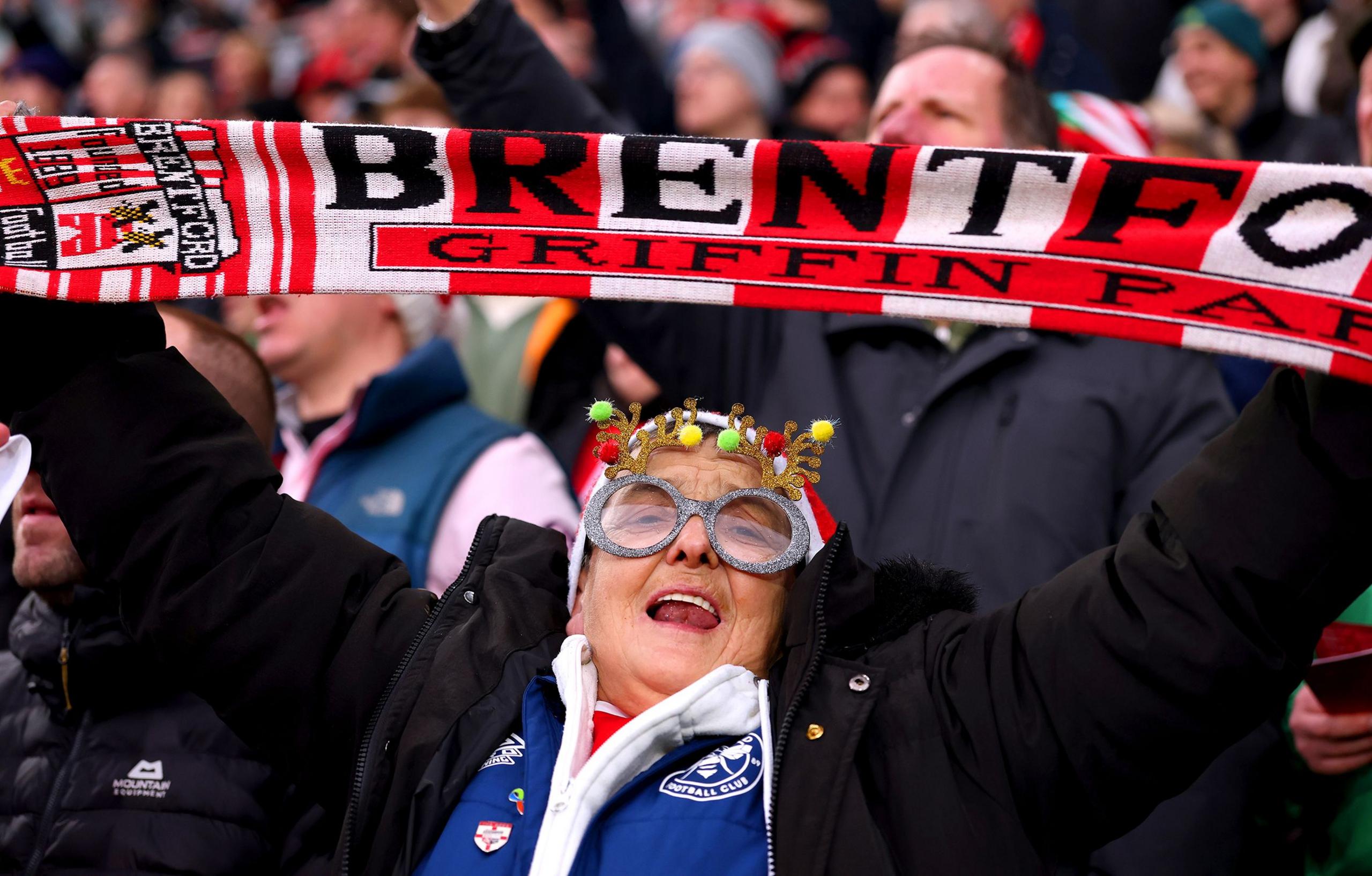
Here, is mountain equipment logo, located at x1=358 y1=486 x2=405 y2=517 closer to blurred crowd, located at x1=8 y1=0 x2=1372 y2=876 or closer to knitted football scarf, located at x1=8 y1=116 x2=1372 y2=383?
Answer: blurred crowd, located at x1=8 y1=0 x2=1372 y2=876

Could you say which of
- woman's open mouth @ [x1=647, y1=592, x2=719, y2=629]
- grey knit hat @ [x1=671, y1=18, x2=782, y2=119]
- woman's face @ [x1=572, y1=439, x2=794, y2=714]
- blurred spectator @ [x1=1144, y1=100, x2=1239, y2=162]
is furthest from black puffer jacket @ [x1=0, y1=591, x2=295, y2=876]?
grey knit hat @ [x1=671, y1=18, x2=782, y2=119]

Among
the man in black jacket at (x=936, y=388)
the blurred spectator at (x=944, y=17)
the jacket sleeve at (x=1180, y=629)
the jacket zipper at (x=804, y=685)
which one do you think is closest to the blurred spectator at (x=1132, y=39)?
the blurred spectator at (x=944, y=17)

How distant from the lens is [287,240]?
3.01m

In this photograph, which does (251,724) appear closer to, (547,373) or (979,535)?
(979,535)

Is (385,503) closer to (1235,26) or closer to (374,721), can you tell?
(374,721)

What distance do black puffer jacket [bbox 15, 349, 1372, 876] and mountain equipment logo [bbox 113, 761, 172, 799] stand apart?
385mm

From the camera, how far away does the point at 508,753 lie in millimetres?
2973

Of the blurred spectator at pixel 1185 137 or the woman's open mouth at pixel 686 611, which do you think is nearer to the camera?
the woman's open mouth at pixel 686 611

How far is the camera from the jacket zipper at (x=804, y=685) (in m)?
2.68

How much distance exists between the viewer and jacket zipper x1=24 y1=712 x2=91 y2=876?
3189 millimetres

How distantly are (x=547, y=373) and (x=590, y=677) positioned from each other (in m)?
2.58

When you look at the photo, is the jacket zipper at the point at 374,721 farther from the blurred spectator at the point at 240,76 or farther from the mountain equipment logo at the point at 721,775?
the blurred spectator at the point at 240,76

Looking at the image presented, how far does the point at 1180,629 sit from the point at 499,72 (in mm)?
2378

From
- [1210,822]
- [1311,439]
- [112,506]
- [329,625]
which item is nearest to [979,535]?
[1210,822]
